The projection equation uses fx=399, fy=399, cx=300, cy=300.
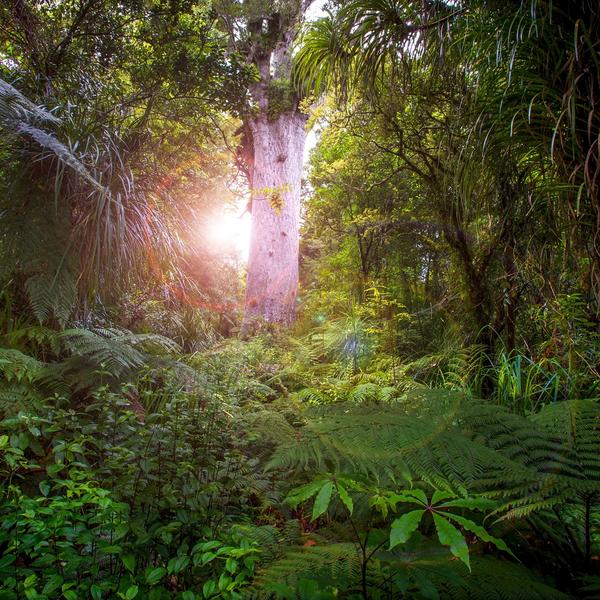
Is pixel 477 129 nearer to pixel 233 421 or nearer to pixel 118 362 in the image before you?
pixel 233 421

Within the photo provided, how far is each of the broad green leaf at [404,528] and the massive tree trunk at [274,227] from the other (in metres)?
5.29

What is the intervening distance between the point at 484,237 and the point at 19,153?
3502 mm

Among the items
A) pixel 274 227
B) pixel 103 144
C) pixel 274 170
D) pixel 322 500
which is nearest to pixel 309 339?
pixel 274 227

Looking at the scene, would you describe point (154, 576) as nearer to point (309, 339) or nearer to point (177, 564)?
point (177, 564)

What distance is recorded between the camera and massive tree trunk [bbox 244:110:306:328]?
613 centimetres

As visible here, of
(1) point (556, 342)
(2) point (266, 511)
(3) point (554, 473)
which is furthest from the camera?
(1) point (556, 342)

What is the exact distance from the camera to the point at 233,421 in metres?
2.28

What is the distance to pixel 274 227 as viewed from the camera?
628 cm

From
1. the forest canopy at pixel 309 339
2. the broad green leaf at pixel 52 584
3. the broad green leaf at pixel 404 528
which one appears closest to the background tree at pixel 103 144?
the forest canopy at pixel 309 339

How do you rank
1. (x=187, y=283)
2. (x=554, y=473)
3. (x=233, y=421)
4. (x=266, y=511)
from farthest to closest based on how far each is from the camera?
(x=187, y=283), (x=233, y=421), (x=266, y=511), (x=554, y=473)

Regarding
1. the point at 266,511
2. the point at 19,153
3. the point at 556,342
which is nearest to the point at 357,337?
the point at 556,342

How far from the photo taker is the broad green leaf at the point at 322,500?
764 mm

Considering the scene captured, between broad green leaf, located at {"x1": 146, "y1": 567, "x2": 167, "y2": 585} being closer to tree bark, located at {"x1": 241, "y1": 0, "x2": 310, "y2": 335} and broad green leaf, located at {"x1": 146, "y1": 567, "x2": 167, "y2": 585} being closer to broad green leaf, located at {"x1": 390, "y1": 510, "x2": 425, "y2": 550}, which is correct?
broad green leaf, located at {"x1": 390, "y1": 510, "x2": 425, "y2": 550}

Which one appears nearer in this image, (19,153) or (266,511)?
(266,511)
